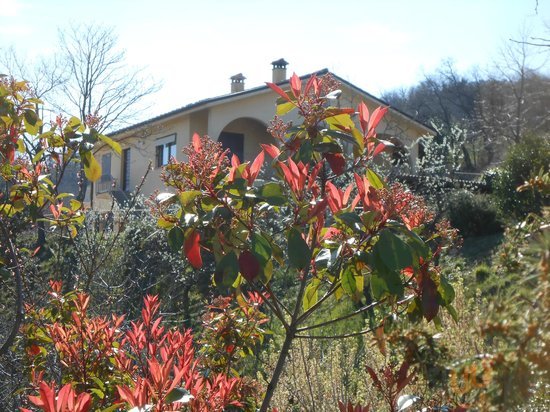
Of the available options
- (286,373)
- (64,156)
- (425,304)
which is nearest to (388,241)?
(425,304)

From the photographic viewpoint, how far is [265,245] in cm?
237

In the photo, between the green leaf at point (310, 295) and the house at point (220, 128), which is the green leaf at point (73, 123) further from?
the house at point (220, 128)

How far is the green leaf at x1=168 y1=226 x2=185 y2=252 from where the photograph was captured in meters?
2.43

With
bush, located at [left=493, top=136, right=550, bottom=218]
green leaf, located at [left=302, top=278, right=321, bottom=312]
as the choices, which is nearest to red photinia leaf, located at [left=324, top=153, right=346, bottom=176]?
green leaf, located at [left=302, top=278, right=321, bottom=312]

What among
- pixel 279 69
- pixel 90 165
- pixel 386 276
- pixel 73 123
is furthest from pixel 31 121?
pixel 279 69

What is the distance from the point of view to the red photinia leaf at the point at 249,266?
7.47ft

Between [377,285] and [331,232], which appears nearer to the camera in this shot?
[377,285]

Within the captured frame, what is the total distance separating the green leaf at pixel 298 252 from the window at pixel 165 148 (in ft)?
81.4

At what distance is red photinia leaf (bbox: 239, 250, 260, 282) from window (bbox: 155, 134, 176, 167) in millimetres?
24850

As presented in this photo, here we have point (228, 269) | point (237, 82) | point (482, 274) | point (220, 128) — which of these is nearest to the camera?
point (228, 269)

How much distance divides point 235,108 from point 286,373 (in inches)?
801

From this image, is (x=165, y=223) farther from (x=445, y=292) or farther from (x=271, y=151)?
(x=445, y=292)

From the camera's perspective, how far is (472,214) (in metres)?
16.2

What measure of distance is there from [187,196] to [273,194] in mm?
278
